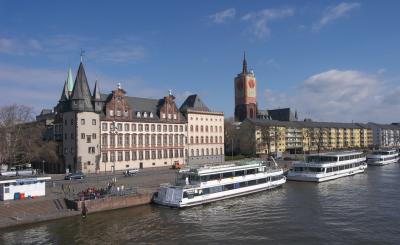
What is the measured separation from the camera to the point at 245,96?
190 metres

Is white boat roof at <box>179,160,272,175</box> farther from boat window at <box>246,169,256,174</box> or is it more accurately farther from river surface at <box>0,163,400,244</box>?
river surface at <box>0,163,400,244</box>

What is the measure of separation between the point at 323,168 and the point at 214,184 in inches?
1260

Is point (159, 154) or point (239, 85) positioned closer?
point (159, 154)

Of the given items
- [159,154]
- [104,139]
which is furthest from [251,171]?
[159,154]

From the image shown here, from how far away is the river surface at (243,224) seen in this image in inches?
1554

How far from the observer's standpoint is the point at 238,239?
39219 millimetres

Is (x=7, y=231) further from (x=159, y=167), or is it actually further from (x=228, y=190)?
(x=159, y=167)

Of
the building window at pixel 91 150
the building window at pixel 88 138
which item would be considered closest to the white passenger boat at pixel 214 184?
the building window at pixel 91 150

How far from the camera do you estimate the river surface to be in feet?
129

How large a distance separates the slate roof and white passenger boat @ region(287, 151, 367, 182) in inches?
1508

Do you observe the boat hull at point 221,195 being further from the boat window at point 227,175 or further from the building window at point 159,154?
the building window at point 159,154

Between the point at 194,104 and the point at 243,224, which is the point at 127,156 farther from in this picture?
the point at 243,224

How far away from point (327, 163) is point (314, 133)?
345 feet

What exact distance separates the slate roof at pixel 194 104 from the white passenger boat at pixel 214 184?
45791mm
